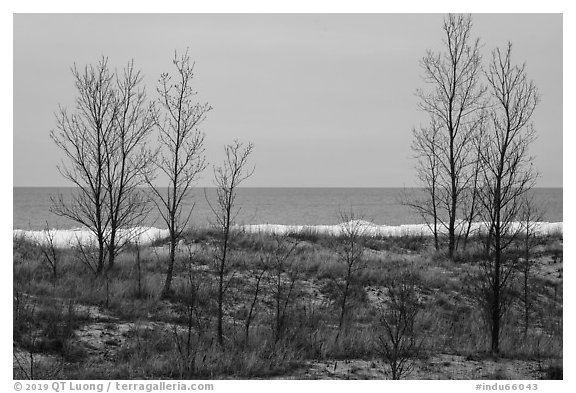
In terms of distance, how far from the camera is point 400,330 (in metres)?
12.9

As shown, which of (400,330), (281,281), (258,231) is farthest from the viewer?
(258,231)

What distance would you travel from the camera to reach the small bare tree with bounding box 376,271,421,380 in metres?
9.09

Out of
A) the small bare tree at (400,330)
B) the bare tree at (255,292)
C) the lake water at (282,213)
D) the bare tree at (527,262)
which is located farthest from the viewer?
the lake water at (282,213)

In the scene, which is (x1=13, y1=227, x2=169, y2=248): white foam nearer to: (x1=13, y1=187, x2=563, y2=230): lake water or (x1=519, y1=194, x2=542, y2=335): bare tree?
(x1=13, y1=187, x2=563, y2=230): lake water

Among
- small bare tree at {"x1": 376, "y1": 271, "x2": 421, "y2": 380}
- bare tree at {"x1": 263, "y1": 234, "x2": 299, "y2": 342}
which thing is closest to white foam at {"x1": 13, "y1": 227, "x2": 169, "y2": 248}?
bare tree at {"x1": 263, "y1": 234, "x2": 299, "y2": 342}

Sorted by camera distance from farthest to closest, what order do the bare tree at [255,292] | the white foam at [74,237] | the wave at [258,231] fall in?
the wave at [258,231]
the white foam at [74,237]
the bare tree at [255,292]

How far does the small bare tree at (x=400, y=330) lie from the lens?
29.8 ft

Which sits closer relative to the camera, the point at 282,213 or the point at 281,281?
the point at 281,281

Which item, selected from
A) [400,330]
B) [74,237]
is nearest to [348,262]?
[400,330]

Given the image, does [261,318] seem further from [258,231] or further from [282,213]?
[282,213]

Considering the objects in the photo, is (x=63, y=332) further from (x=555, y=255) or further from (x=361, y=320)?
(x=555, y=255)

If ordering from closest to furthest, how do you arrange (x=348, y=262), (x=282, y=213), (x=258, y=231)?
(x=348, y=262) < (x=258, y=231) < (x=282, y=213)

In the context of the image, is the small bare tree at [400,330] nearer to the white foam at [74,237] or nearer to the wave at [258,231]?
the wave at [258,231]

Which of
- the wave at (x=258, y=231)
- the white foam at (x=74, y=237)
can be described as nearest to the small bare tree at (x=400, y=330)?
the wave at (x=258, y=231)
